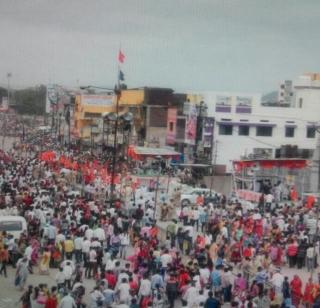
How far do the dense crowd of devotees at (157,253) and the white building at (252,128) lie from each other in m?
25.0

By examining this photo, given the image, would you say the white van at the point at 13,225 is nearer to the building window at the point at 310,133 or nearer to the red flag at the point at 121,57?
the red flag at the point at 121,57

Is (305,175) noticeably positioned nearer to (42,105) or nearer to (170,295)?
(170,295)

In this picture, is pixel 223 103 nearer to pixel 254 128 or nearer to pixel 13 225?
pixel 254 128

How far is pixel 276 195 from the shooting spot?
3684 cm

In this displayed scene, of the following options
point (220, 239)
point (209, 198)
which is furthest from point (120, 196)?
point (220, 239)

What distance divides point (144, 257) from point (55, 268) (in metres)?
3.09

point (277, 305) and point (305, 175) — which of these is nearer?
point (277, 305)

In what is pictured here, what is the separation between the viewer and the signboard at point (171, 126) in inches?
2559

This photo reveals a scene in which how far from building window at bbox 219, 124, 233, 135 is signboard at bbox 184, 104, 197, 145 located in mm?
1957

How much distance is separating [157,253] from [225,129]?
3977 centimetres

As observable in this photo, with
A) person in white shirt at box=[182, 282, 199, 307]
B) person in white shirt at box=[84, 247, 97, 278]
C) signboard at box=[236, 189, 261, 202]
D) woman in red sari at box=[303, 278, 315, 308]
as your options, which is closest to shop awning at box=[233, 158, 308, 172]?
signboard at box=[236, 189, 261, 202]

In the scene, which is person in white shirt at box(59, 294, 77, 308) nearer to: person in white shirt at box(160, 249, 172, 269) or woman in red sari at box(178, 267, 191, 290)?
woman in red sari at box(178, 267, 191, 290)

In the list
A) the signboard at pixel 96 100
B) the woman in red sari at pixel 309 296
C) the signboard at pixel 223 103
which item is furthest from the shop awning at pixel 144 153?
the woman in red sari at pixel 309 296

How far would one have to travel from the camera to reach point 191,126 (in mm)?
60562
